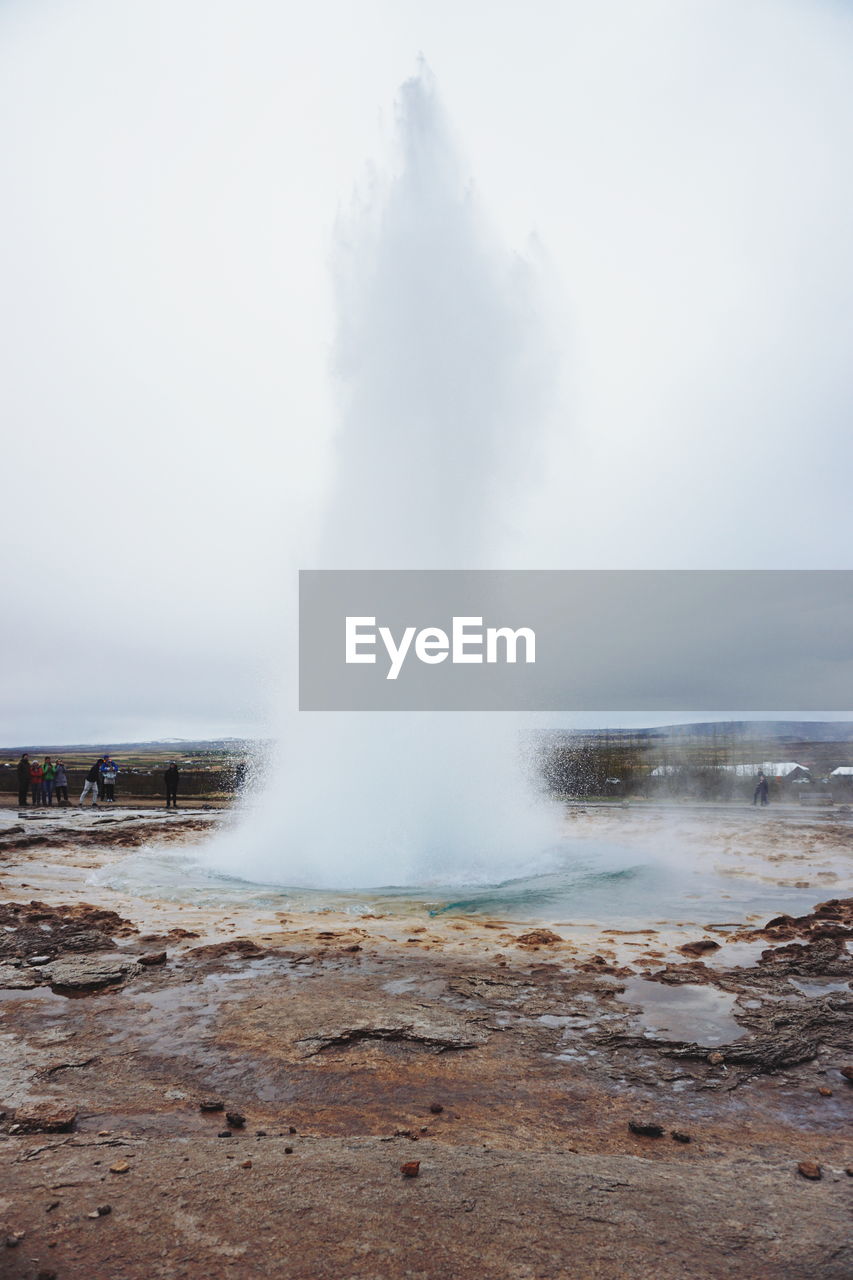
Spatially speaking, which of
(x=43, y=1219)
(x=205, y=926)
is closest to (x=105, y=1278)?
(x=43, y=1219)

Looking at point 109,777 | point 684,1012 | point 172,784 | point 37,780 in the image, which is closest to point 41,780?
point 37,780

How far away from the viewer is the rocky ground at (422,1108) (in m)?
2.46

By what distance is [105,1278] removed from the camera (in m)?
2.27

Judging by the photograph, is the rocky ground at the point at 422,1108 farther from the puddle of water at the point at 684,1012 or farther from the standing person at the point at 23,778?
the standing person at the point at 23,778

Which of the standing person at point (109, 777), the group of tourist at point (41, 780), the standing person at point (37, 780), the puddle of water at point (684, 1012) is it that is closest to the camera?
the puddle of water at point (684, 1012)

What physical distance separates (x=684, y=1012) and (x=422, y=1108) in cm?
222

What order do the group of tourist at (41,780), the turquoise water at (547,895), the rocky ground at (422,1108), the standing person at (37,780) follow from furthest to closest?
the standing person at (37,780) → the group of tourist at (41,780) → the turquoise water at (547,895) → the rocky ground at (422,1108)

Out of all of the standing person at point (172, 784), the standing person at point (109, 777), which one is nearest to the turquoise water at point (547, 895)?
the standing person at point (172, 784)

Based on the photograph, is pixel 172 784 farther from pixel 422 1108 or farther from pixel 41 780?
pixel 422 1108

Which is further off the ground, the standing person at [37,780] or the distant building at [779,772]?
the standing person at [37,780]

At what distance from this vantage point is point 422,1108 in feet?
11.7

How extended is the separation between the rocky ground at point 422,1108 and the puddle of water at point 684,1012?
25 mm

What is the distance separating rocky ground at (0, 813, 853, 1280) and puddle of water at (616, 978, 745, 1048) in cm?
3

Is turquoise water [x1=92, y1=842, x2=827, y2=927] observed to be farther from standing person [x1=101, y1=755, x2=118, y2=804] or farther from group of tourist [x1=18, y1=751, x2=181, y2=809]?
standing person [x1=101, y1=755, x2=118, y2=804]
